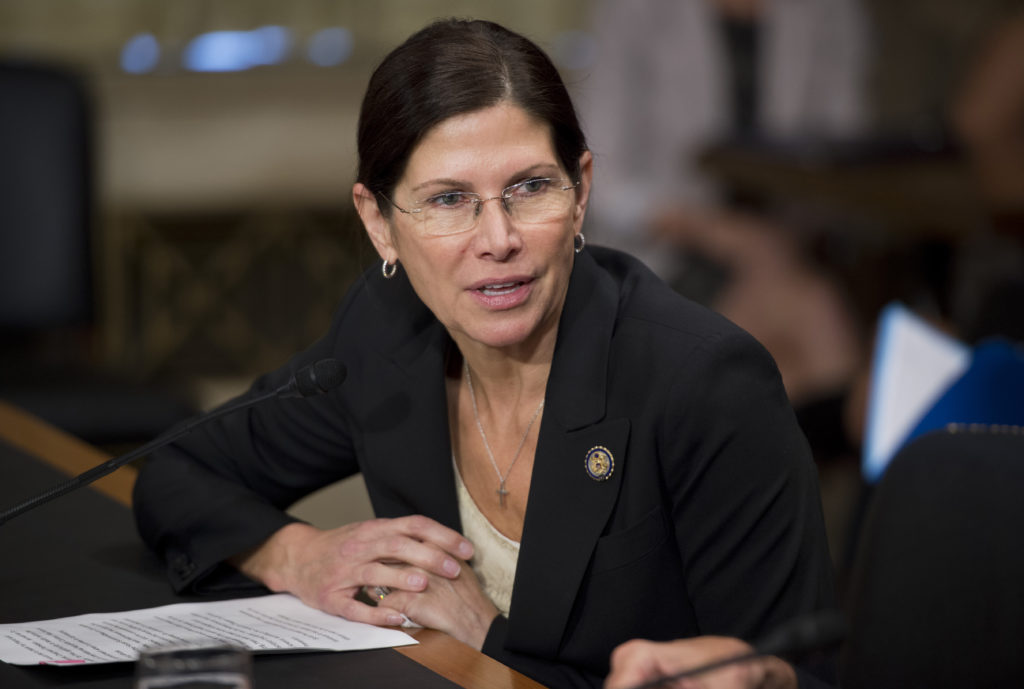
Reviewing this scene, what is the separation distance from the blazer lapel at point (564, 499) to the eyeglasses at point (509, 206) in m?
0.15

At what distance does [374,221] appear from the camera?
1.45 meters

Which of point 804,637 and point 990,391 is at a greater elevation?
point 804,637

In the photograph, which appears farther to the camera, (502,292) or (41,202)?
(41,202)

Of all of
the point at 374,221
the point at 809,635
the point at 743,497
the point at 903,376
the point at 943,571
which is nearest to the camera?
the point at 809,635

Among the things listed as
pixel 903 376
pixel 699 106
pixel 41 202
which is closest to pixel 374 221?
pixel 903 376

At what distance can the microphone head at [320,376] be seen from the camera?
128cm

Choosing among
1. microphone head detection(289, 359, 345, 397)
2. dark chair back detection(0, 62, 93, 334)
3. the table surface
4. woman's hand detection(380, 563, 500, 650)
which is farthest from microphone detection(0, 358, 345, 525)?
dark chair back detection(0, 62, 93, 334)

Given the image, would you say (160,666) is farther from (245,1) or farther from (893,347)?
(245,1)

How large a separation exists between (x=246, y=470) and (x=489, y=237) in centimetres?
52

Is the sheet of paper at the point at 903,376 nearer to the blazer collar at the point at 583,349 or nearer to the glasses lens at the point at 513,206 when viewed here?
the blazer collar at the point at 583,349

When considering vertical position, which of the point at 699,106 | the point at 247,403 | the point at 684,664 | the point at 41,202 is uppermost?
the point at 699,106

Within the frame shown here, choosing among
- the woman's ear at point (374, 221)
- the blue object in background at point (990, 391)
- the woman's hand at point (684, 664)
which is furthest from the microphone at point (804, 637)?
the blue object in background at point (990, 391)

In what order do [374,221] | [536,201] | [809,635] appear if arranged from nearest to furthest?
[809,635], [536,201], [374,221]

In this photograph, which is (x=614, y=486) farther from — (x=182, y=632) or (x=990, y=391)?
(x=990, y=391)
